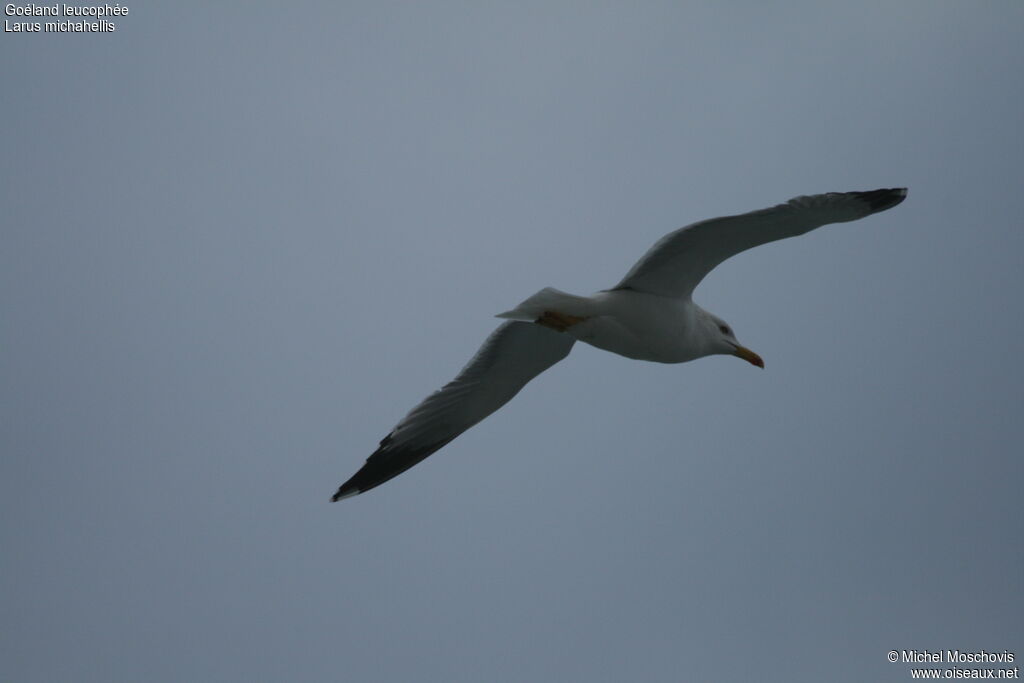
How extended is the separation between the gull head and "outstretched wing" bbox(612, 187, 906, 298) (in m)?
0.39

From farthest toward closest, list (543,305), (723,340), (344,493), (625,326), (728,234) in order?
(344,493) < (723,340) < (625,326) < (728,234) < (543,305)

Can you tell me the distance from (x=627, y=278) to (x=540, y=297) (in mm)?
620

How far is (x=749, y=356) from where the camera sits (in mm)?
7773

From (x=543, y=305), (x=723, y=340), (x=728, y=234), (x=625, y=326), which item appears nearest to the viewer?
(x=543, y=305)

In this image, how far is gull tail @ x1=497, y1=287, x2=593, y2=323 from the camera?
6.60 m

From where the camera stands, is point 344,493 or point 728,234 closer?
point 728,234

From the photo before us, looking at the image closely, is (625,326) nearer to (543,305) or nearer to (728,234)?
(543,305)

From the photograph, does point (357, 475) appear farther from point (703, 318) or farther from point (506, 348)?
point (703, 318)

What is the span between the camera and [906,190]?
7.16m

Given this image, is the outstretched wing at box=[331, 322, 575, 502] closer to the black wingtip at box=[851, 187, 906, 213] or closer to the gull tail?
the gull tail

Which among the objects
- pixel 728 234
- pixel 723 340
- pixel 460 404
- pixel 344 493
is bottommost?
pixel 344 493

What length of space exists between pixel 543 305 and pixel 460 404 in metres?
1.53

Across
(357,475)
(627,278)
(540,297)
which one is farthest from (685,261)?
(357,475)

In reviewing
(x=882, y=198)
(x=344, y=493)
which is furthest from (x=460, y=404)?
(x=882, y=198)
